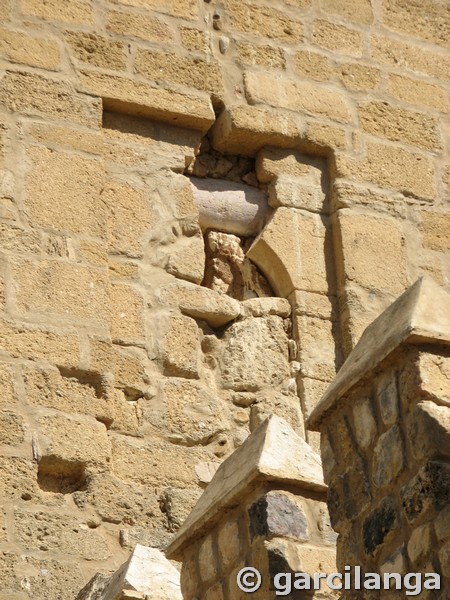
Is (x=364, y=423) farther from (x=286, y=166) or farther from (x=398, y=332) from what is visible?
(x=286, y=166)

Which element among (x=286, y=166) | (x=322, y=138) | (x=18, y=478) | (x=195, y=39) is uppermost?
(x=195, y=39)

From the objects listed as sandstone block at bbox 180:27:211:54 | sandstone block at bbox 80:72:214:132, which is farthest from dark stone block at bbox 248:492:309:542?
sandstone block at bbox 180:27:211:54

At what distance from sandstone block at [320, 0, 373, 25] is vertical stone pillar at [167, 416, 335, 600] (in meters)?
3.34

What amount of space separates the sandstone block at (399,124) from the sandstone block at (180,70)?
77 centimetres

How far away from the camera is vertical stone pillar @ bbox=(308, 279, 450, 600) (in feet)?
11.1

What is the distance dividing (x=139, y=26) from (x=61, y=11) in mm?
373

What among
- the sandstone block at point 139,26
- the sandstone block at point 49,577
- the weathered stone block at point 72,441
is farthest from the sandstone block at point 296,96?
the sandstone block at point 49,577

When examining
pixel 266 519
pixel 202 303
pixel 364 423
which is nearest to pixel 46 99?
pixel 202 303

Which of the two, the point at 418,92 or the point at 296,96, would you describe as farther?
the point at 418,92

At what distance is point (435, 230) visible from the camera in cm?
684

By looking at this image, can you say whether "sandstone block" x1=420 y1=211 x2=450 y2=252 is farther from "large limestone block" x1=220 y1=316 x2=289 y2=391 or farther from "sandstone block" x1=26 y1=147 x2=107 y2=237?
"sandstone block" x1=26 y1=147 x2=107 y2=237

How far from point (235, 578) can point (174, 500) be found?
60.9 inches

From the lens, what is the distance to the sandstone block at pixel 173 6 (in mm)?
6652

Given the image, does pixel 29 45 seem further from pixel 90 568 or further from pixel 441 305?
pixel 441 305
